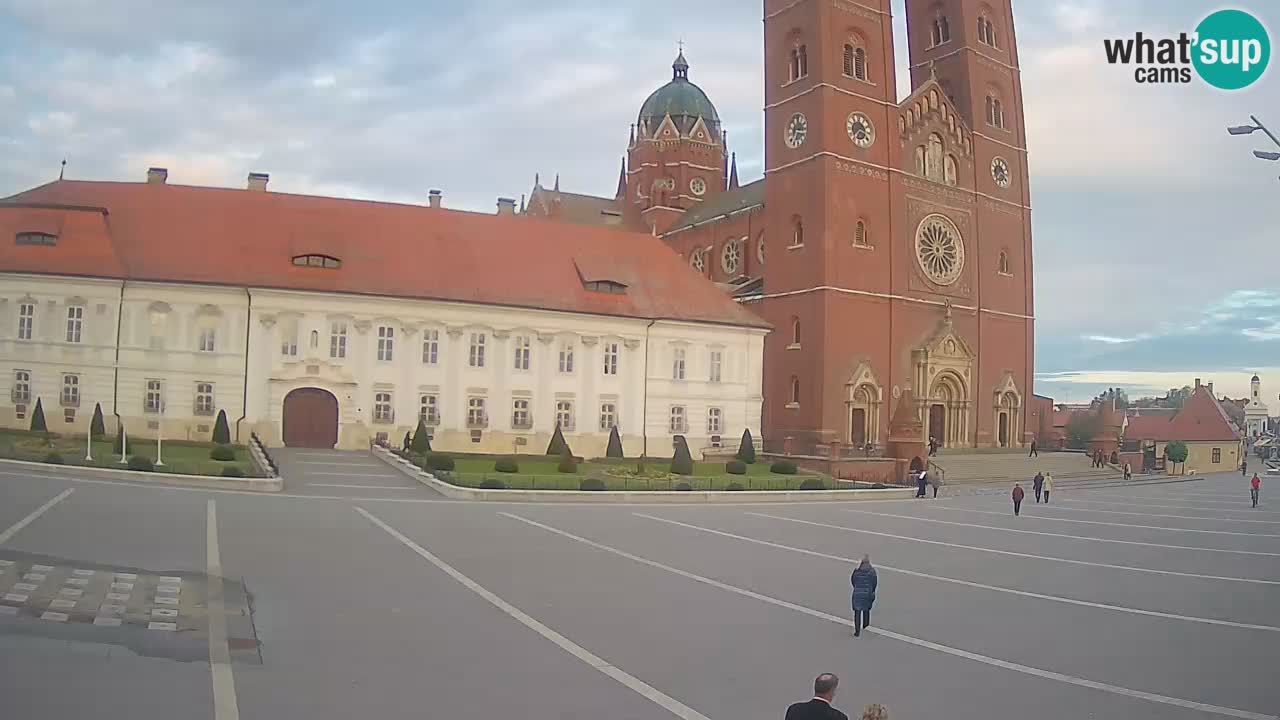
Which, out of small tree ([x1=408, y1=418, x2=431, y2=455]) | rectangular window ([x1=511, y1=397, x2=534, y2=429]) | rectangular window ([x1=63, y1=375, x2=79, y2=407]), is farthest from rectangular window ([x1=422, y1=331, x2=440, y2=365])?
rectangular window ([x1=63, y1=375, x2=79, y2=407])

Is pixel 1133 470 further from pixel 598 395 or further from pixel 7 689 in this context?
pixel 7 689

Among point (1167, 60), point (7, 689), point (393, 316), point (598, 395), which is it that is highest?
point (1167, 60)

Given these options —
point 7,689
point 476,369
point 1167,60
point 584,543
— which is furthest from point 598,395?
point 7,689

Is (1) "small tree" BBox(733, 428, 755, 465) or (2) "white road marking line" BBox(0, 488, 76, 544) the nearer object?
(2) "white road marking line" BBox(0, 488, 76, 544)

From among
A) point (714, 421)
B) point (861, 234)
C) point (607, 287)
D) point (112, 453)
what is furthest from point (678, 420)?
point (112, 453)

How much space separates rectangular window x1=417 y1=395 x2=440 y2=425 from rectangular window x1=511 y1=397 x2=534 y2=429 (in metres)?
3.45

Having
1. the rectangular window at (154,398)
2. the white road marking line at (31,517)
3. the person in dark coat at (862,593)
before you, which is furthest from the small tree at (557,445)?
the person in dark coat at (862,593)

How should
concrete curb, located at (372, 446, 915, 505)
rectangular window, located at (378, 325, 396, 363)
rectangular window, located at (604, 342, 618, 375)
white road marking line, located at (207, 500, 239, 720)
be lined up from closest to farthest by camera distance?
white road marking line, located at (207, 500, 239, 720)
concrete curb, located at (372, 446, 915, 505)
rectangular window, located at (378, 325, 396, 363)
rectangular window, located at (604, 342, 618, 375)

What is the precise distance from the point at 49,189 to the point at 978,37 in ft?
170

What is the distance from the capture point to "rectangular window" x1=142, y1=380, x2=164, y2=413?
42.2 meters

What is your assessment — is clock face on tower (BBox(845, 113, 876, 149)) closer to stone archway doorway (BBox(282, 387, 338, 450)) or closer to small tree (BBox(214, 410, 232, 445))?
stone archway doorway (BBox(282, 387, 338, 450))

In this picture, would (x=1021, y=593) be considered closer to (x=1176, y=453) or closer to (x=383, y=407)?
(x=383, y=407)

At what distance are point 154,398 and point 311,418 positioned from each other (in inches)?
249

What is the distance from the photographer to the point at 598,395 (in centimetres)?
4838
